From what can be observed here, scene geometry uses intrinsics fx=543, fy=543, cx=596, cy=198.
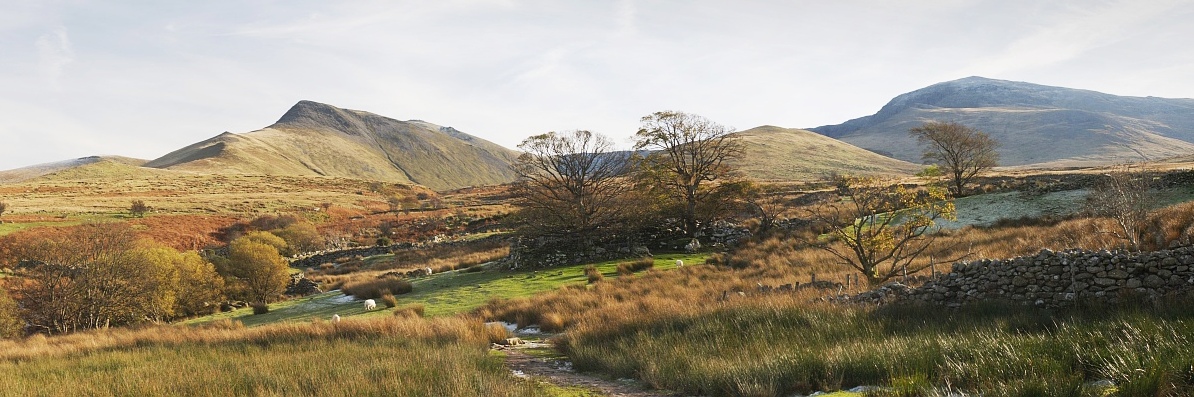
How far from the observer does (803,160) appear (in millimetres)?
130000

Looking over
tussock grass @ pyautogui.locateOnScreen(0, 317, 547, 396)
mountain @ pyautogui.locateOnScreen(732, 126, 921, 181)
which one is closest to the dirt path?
tussock grass @ pyautogui.locateOnScreen(0, 317, 547, 396)

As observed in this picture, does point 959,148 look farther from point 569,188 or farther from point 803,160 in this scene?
point 803,160

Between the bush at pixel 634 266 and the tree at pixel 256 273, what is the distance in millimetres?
16597

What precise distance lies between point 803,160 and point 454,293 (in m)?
123

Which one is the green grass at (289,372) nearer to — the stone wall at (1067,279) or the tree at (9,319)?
the stone wall at (1067,279)

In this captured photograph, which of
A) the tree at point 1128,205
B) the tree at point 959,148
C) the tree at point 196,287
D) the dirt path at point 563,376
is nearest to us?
the dirt path at point 563,376

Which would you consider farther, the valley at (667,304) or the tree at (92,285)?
the tree at (92,285)

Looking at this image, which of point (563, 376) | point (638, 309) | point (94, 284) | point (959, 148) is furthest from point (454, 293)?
point (959, 148)

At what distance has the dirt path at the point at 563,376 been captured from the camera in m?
7.62

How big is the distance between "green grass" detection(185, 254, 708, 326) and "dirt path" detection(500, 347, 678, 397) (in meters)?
6.84

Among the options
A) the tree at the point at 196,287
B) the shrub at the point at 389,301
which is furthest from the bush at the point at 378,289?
the tree at the point at 196,287

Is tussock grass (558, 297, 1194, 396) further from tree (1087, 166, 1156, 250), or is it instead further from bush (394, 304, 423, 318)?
tree (1087, 166, 1156, 250)

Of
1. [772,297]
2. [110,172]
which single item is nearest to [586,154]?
[772,297]

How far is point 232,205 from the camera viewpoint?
75.0 meters
